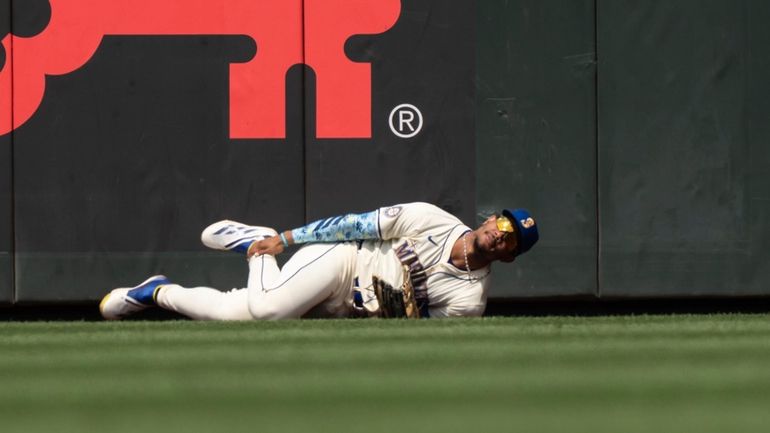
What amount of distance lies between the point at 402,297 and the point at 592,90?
278cm

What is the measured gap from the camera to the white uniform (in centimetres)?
657

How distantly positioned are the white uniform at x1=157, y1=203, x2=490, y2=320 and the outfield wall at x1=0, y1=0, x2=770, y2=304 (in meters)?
1.82

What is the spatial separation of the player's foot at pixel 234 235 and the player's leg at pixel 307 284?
0.54 metres

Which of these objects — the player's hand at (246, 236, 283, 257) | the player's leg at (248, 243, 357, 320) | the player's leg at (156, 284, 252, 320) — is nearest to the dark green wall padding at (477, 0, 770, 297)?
the player's hand at (246, 236, 283, 257)

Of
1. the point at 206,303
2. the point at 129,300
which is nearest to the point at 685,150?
the point at 206,303

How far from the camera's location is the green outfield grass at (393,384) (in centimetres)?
389

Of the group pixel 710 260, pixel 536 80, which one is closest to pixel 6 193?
pixel 536 80

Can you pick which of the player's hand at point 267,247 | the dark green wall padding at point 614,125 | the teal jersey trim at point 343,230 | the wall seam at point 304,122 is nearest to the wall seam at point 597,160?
the dark green wall padding at point 614,125

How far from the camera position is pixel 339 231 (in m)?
6.84

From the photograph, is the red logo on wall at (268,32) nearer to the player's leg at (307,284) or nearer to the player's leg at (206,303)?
the player's leg at (206,303)

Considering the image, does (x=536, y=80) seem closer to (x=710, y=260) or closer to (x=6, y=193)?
(x=710, y=260)

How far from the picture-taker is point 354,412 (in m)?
3.95

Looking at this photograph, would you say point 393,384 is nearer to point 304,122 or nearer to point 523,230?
point 523,230

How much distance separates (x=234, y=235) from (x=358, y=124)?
5.11ft
